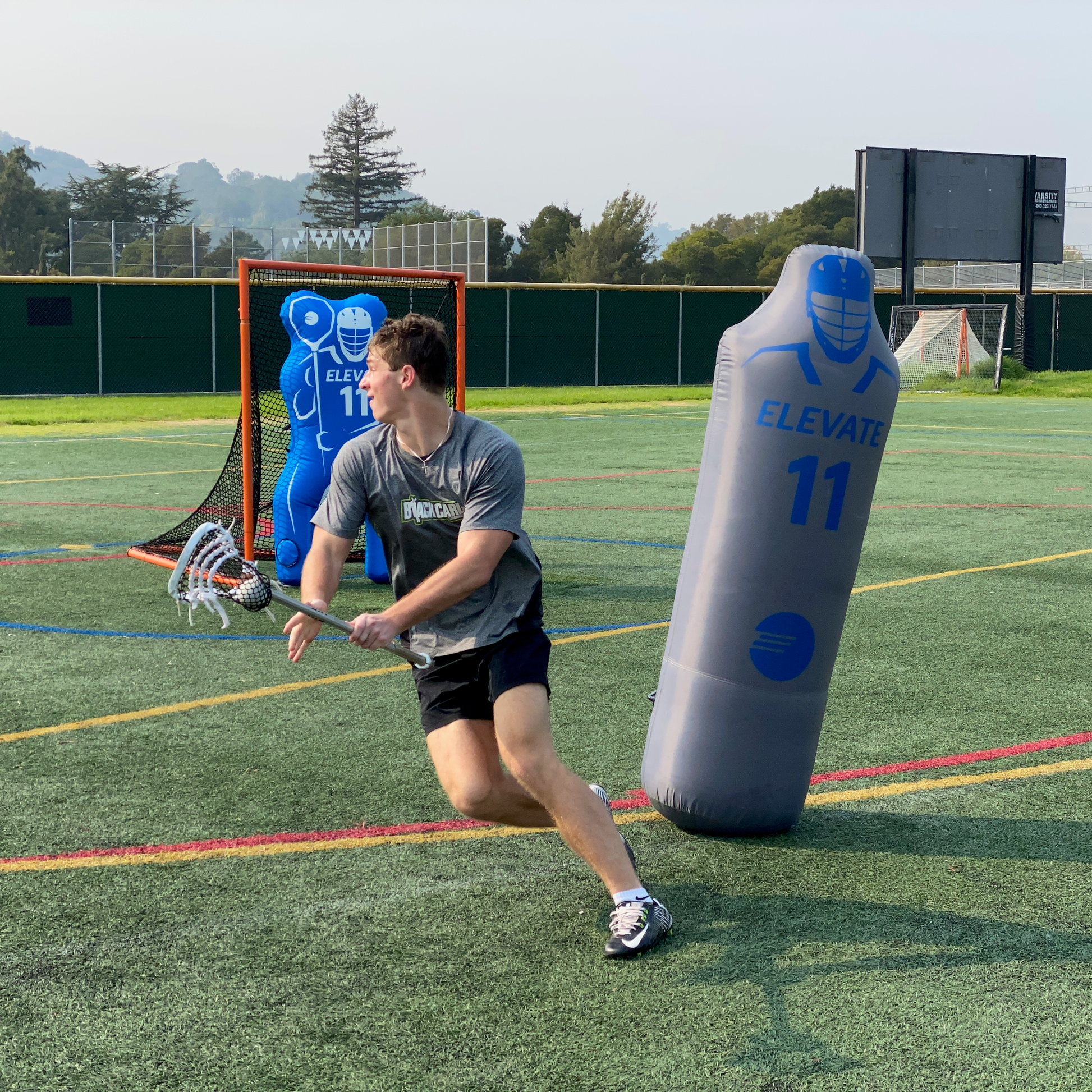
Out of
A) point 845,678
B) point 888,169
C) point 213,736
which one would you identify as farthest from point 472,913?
point 888,169

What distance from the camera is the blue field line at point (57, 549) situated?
11683 mm

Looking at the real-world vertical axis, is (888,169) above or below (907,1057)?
above

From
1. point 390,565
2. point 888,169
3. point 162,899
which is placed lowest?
point 162,899

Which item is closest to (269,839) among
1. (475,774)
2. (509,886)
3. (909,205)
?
(509,886)

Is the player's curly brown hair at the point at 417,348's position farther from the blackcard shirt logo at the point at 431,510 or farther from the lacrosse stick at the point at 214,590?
the lacrosse stick at the point at 214,590

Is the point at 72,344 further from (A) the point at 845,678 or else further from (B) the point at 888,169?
(A) the point at 845,678

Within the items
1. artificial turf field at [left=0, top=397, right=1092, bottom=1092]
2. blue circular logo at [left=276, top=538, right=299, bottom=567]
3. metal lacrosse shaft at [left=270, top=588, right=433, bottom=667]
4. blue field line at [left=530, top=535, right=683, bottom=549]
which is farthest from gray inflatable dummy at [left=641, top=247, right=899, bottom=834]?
blue field line at [left=530, top=535, right=683, bottom=549]

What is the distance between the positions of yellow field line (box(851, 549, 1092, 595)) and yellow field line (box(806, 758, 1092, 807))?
12.5ft

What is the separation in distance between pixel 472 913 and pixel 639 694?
2882mm

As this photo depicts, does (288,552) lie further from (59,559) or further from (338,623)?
(338,623)

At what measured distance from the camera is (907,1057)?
12.0 feet

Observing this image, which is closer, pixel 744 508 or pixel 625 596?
pixel 744 508

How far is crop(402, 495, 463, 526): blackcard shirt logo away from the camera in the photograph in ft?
14.7

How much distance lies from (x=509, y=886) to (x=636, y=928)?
0.67 metres
